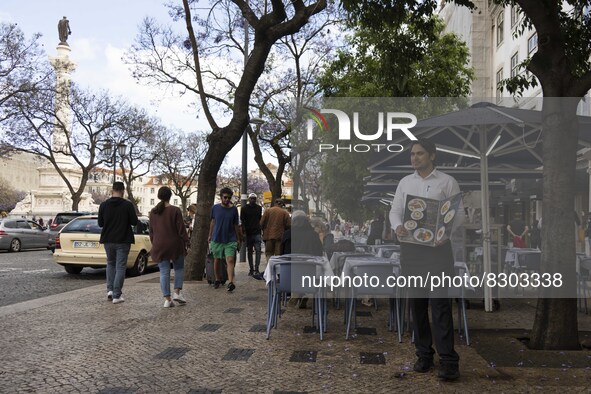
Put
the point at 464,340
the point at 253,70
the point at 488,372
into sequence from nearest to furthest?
the point at 488,372 < the point at 464,340 < the point at 253,70

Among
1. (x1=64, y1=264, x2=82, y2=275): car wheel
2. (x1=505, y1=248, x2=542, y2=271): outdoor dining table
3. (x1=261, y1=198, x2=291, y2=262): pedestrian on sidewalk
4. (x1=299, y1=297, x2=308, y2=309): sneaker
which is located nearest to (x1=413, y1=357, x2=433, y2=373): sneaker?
(x1=299, y1=297, x2=308, y2=309): sneaker

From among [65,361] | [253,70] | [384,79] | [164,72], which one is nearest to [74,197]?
[164,72]

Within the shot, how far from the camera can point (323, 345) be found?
6.31 m

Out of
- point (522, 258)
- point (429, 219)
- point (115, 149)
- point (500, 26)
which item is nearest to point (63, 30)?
point (115, 149)

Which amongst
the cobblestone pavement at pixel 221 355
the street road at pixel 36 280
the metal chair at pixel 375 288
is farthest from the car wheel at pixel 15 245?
the metal chair at pixel 375 288

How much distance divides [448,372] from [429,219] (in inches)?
48.8

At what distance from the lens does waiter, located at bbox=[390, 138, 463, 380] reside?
16.5 ft

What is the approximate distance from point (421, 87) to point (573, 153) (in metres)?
17.4

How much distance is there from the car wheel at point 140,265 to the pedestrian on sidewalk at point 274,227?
4.22 meters

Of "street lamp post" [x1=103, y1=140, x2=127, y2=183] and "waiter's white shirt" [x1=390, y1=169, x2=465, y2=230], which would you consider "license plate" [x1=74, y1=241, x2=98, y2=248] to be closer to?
"waiter's white shirt" [x1=390, y1=169, x2=465, y2=230]

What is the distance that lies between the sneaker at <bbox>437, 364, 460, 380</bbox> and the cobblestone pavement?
0.21ft

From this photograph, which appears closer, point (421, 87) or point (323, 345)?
point (323, 345)

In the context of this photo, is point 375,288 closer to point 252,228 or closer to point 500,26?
point 252,228

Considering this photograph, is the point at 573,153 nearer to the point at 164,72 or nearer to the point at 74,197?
the point at 164,72
